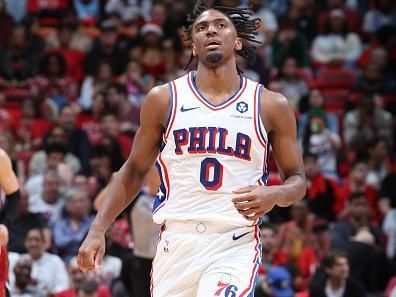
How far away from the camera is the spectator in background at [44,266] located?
1038cm

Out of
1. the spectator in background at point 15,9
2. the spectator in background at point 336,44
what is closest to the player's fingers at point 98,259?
the spectator in background at point 336,44

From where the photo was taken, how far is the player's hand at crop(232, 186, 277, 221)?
494cm

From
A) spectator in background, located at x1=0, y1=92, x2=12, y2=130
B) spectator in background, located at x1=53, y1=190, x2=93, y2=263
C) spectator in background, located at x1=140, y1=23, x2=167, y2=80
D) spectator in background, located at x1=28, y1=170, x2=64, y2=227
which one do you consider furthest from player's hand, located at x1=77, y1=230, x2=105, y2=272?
spectator in background, located at x1=140, y1=23, x2=167, y2=80

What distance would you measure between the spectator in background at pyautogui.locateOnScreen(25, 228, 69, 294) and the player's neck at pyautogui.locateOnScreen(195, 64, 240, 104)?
5207 mm

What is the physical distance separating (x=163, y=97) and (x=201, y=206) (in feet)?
2.20

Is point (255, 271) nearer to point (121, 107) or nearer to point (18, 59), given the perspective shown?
point (121, 107)

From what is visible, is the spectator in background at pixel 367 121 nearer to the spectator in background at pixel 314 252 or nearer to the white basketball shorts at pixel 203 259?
the spectator in background at pixel 314 252

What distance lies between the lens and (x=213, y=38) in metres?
5.59

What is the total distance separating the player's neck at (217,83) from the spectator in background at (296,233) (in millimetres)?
6158

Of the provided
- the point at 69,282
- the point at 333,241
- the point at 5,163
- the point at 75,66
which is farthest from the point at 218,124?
the point at 75,66

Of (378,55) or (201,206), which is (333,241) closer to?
(378,55)

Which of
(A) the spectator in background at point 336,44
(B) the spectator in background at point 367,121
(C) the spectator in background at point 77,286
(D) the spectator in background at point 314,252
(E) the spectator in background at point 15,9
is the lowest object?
(C) the spectator in background at point 77,286

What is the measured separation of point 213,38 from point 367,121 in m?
9.72

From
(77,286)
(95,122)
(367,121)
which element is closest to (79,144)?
(95,122)
